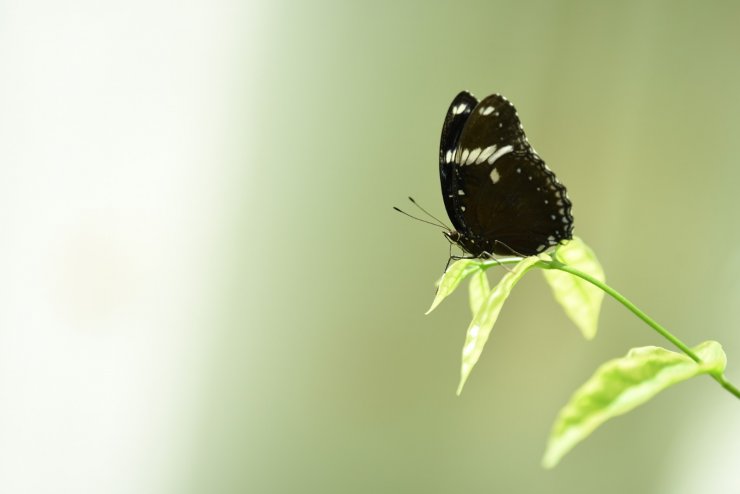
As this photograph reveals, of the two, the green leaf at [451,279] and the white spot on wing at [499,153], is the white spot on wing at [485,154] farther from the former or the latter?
the green leaf at [451,279]

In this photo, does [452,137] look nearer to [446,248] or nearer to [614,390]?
[614,390]

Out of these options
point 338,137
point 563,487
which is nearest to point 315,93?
point 338,137

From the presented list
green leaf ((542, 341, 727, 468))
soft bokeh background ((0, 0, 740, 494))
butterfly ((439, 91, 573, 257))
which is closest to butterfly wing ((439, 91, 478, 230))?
butterfly ((439, 91, 573, 257))

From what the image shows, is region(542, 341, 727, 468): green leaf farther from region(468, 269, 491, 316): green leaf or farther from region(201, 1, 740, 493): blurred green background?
region(201, 1, 740, 493): blurred green background

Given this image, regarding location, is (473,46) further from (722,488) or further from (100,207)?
(722,488)

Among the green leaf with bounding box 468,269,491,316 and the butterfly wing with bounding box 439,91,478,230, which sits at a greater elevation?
the butterfly wing with bounding box 439,91,478,230

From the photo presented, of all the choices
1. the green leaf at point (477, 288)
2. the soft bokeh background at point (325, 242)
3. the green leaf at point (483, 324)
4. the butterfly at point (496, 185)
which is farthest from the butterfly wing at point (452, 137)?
the soft bokeh background at point (325, 242)

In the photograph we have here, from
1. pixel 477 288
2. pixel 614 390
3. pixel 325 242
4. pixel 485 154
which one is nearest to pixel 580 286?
pixel 477 288
